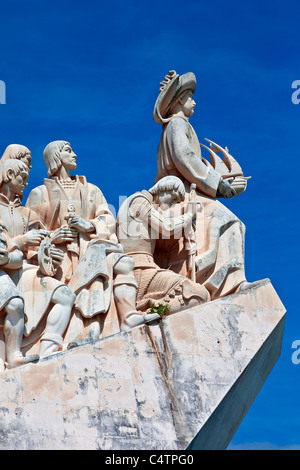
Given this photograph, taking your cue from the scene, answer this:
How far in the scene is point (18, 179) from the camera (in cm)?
1453

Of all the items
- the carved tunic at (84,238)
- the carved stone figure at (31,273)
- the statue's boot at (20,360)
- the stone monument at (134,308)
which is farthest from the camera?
the carved tunic at (84,238)

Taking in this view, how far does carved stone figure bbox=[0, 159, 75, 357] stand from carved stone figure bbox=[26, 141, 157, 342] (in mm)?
204

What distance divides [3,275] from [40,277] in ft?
1.49

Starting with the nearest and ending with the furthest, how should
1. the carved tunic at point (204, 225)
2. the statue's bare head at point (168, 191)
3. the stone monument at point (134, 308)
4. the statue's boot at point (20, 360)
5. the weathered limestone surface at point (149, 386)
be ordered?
the weathered limestone surface at point (149, 386) → the stone monument at point (134, 308) → the statue's boot at point (20, 360) → the carved tunic at point (204, 225) → the statue's bare head at point (168, 191)

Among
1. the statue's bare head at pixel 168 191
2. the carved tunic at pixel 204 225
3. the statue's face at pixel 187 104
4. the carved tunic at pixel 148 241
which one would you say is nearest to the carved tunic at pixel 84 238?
the carved tunic at pixel 148 241

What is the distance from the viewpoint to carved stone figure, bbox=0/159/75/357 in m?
13.7

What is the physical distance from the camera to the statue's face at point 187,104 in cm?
1630

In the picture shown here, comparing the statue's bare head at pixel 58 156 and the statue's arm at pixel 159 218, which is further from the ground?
the statue's bare head at pixel 58 156

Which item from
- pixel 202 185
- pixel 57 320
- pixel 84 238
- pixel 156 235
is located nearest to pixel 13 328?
pixel 57 320

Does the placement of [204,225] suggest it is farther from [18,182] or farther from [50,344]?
[50,344]

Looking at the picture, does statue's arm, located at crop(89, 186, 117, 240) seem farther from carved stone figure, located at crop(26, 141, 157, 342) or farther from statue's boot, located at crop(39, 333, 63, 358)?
statue's boot, located at crop(39, 333, 63, 358)

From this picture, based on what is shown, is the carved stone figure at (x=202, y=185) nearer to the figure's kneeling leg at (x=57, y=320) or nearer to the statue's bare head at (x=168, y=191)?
the statue's bare head at (x=168, y=191)

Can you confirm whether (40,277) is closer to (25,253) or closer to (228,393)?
(25,253)

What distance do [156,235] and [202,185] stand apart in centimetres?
112
